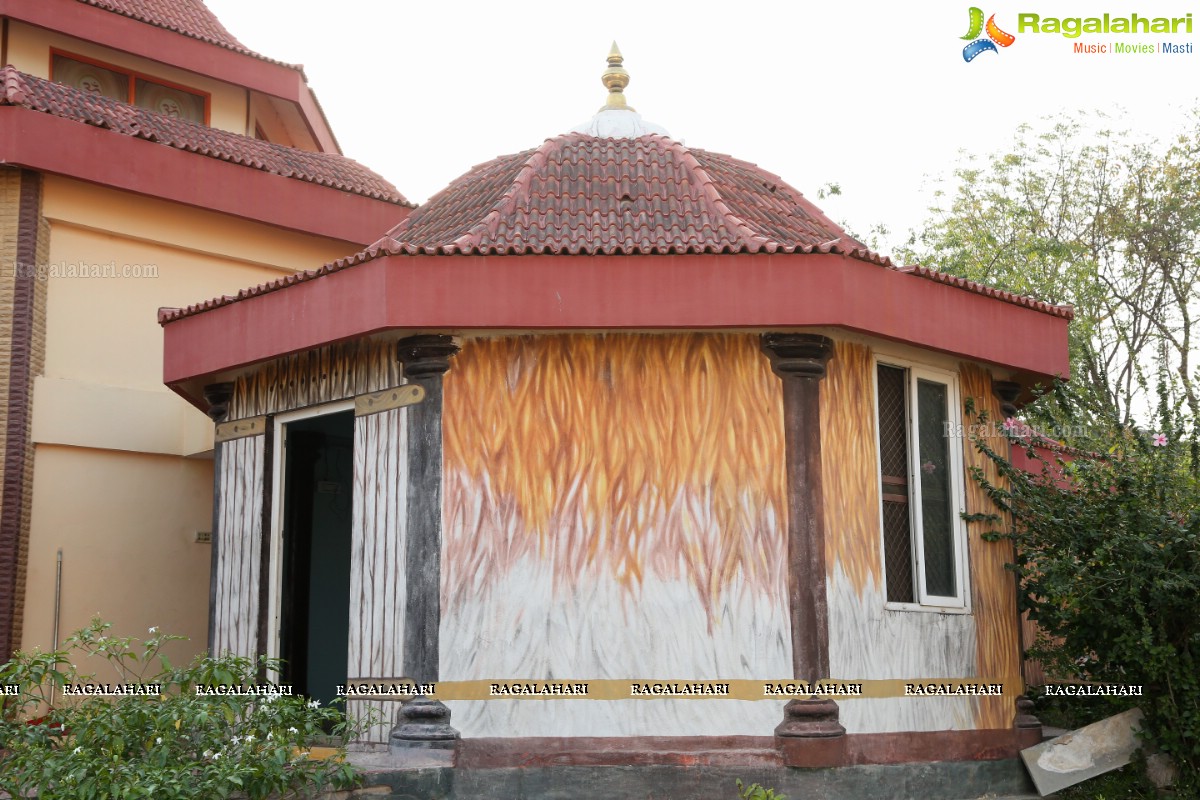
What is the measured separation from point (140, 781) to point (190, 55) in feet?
33.9

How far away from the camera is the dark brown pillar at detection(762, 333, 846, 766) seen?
877cm

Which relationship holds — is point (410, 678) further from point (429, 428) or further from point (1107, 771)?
point (1107, 771)

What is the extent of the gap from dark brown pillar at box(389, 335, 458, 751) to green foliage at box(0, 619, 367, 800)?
0.54 metres

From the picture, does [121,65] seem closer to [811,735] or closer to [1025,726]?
[811,735]

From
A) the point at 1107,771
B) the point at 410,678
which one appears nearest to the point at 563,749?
the point at 410,678

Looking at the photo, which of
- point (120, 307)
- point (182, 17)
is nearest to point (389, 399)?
point (120, 307)

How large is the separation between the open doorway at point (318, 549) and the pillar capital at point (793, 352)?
400 cm

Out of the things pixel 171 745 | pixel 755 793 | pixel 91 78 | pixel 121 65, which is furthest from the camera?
pixel 121 65

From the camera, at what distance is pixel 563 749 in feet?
28.6

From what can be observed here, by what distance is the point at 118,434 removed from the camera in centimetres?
1326

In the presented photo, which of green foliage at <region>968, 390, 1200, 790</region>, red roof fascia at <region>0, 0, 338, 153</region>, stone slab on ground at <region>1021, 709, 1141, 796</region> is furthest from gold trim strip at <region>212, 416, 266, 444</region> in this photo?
stone slab on ground at <region>1021, 709, 1141, 796</region>

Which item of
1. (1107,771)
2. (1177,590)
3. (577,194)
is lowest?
(1107,771)

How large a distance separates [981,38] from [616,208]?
815 centimetres

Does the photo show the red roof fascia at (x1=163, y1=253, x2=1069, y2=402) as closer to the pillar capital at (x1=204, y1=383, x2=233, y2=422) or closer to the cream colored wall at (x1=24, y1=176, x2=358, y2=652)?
the pillar capital at (x1=204, y1=383, x2=233, y2=422)
